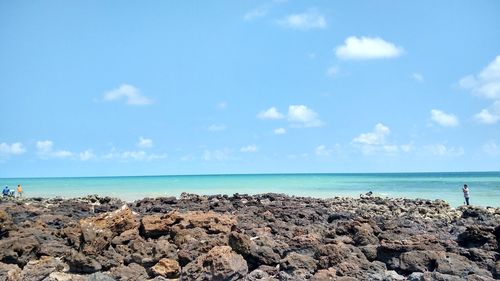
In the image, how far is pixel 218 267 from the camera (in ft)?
28.8

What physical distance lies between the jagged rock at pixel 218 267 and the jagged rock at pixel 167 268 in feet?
1.60

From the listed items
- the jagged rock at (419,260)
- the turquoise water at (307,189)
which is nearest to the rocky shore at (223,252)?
the jagged rock at (419,260)

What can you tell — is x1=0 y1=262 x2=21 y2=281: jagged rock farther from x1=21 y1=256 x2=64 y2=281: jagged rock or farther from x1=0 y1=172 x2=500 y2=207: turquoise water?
x1=0 y1=172 x2=500 y2=207: turquoise water

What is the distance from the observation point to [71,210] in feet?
59.0

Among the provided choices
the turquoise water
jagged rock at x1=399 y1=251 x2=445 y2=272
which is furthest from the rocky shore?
the turquoise water

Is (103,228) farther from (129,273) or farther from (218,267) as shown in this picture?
(218,267)

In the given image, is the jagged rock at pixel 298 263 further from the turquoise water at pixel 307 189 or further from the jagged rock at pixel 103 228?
the turquoise water at pixel 307 189

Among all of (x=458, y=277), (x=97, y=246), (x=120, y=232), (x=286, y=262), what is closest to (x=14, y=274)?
(x=97, y=246)

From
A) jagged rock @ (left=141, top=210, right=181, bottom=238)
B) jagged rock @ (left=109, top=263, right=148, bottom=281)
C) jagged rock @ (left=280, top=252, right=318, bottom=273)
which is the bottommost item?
jagged rock @ (left=109, top=263, right=148, bottom=281)

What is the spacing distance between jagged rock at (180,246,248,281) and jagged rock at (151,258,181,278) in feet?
1.60

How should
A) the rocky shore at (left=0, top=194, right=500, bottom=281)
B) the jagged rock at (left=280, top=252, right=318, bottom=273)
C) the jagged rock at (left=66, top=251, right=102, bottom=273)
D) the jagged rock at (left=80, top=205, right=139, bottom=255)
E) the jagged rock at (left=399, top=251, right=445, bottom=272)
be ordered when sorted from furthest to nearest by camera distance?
the jagged rock at (left=80, top=205, right=139, bottom=255) < the jagged rock at (left=66, top=251, right=102, bottom=273) < the jagged rock at (left=399, top=251, right=445, bottom=272) < the jagged rock at (left=280, top=252, right=318, bottom=273) < the rocky shore at (left=0, top=194, right=500, bottom=281)

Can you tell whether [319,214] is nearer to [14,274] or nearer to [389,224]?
[389,224]

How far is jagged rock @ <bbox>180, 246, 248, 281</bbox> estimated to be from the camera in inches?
345

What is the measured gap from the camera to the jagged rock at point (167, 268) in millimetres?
9672
